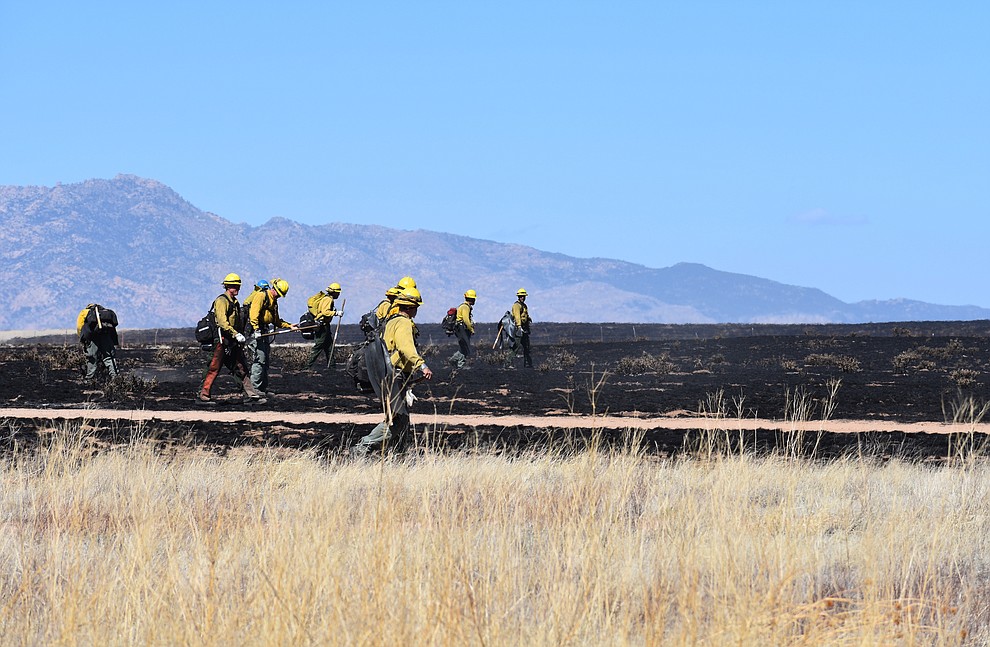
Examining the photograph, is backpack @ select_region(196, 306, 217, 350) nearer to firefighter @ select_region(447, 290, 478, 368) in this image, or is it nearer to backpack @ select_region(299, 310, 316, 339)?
backpack @ select_region(299, 310, 316, 339)


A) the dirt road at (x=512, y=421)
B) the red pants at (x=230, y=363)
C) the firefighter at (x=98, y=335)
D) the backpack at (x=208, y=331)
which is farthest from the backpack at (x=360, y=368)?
the firefighter at (x=98, y=335)

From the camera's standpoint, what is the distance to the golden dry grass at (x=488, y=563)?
486cm

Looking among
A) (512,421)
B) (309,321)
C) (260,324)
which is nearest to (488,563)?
(512,421)

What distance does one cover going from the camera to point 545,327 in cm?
8162

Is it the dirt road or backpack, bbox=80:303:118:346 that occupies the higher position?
backpack, bbox=80:303:118:346

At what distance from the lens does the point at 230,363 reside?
59.5 feet

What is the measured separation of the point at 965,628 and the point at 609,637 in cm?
165

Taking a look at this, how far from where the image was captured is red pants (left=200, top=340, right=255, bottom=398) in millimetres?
17562

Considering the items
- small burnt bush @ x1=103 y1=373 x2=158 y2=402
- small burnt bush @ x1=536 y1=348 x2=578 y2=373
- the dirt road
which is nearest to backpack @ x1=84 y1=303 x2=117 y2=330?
small burnt bush @ x1=103 y1=373 x2=158 y2=402

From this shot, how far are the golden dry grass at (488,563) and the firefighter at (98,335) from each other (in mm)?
12555

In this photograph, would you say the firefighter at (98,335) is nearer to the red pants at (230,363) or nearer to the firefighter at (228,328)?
the red pants at (230,363)

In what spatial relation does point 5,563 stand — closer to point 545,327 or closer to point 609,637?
point 609,637

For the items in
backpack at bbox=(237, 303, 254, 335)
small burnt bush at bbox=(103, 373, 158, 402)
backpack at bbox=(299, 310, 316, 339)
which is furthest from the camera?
backpack at bbox=(299, 310, 316, 339)

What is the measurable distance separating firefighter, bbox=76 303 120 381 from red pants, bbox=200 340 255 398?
4.07 m
